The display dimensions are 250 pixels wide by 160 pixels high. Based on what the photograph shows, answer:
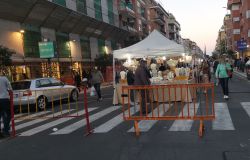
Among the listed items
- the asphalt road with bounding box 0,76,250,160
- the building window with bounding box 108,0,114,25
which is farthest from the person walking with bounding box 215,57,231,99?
the building window with bounding box 108,0,114,25

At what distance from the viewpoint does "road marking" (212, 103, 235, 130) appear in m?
9.13

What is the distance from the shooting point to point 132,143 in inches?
312

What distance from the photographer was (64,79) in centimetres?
3669

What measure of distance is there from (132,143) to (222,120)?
3.21 metres

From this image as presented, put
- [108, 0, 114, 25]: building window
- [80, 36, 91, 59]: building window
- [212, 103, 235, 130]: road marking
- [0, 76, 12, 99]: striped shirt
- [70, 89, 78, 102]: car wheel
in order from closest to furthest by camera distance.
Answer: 1. [212, 103, 235, 130]: road marking
2. [0, 76, 12, 99]: striped shirt
3. [70, 89, 78, 102]: car wheel
4. [80, 36, 91, 59]: building window
5. [108, 0, 114, 25]: building window

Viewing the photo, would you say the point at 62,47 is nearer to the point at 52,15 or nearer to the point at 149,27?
the point at 52,15

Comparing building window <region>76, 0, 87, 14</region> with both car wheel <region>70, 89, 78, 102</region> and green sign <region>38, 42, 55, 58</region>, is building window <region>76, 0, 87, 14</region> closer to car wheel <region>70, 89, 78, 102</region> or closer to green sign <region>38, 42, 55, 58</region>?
green sign <region>38, 42, 55, 58</region>

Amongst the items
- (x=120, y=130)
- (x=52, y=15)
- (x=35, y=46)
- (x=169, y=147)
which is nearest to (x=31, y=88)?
(x=120, y=130)

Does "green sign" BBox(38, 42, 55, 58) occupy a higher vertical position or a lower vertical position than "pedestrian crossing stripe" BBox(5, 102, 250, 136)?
higher

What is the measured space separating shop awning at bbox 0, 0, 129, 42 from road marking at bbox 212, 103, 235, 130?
19417 mm

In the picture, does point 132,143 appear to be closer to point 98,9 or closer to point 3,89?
point 3,89

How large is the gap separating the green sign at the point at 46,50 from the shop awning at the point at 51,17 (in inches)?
111

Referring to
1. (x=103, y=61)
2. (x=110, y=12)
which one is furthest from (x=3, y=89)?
(x=110, y=12)

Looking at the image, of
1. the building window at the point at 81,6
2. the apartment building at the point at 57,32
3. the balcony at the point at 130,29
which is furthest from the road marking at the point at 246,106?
the balcony at the point at 130,29
